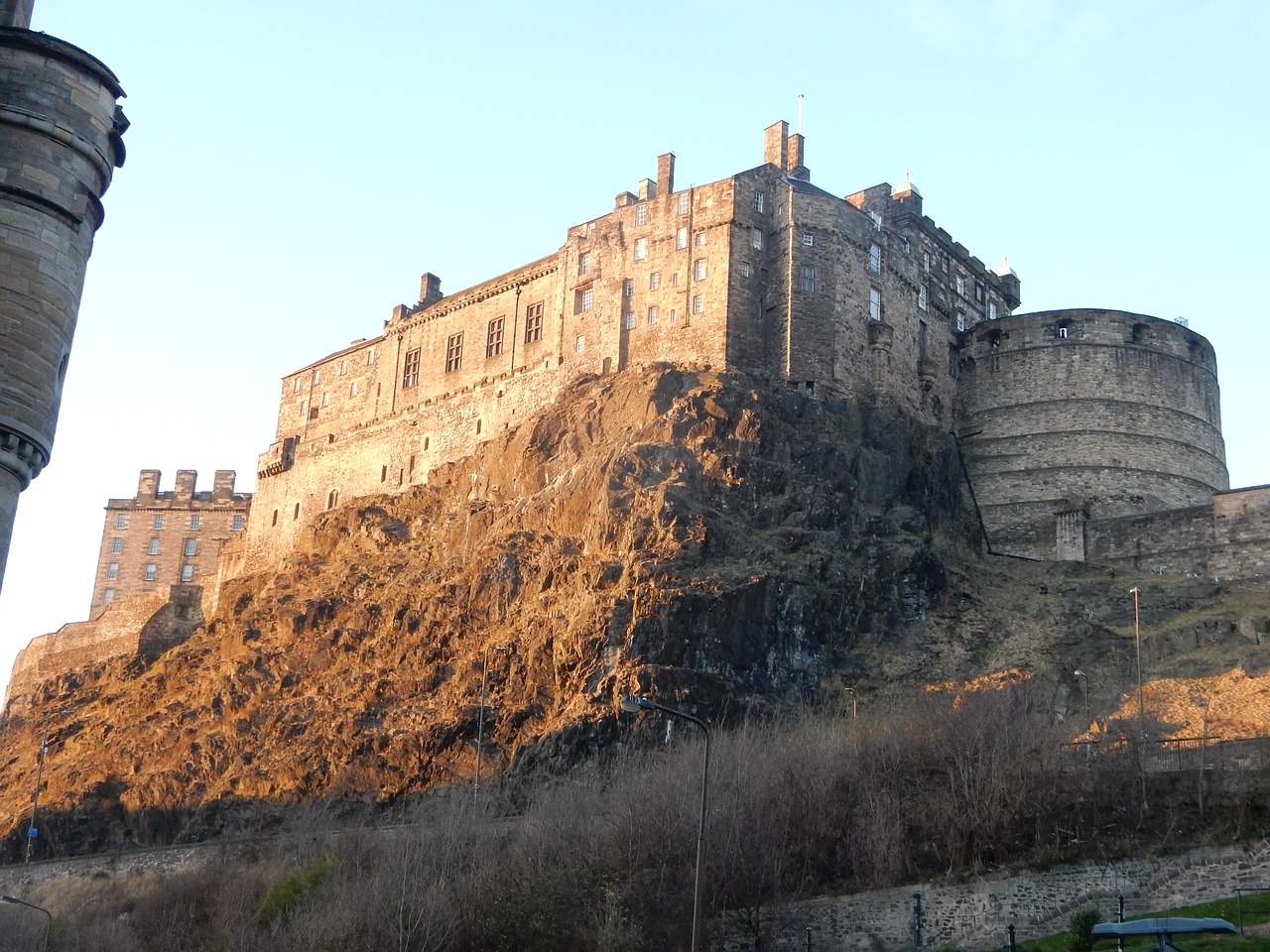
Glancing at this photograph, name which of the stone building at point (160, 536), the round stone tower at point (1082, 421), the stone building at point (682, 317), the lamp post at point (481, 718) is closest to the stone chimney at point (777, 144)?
the stone building at point (682, 317)

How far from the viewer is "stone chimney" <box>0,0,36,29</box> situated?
90.8ft

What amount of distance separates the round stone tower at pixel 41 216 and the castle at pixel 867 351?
44.5m

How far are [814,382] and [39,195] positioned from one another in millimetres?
47240

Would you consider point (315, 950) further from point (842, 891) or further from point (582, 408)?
point (582, 408)

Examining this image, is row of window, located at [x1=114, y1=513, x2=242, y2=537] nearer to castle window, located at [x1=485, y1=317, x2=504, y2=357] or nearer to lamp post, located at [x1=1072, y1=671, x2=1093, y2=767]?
castle window, located at [x1=485, y1=317, x2=504, y2=357]

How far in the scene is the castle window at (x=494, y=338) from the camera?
79.4m

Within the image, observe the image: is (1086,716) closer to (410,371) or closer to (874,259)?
(874,259)

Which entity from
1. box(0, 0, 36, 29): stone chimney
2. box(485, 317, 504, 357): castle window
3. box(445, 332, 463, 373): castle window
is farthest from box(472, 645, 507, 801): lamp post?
box(0, 0, 36, 29): stone chimney

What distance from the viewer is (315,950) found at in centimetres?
4291

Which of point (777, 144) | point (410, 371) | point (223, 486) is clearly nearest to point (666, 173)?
point (777, 144)

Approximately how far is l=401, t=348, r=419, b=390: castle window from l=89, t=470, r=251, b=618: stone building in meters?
26.8

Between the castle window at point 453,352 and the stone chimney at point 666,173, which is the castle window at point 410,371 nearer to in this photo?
the castle window at point 453,352

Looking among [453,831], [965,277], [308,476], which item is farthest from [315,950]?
[965,277]

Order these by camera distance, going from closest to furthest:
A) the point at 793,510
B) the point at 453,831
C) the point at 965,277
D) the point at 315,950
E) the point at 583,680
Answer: the point at 315,950, the point at 453,831, the point at 583,680, the point at 793,510, the point at 965,277
